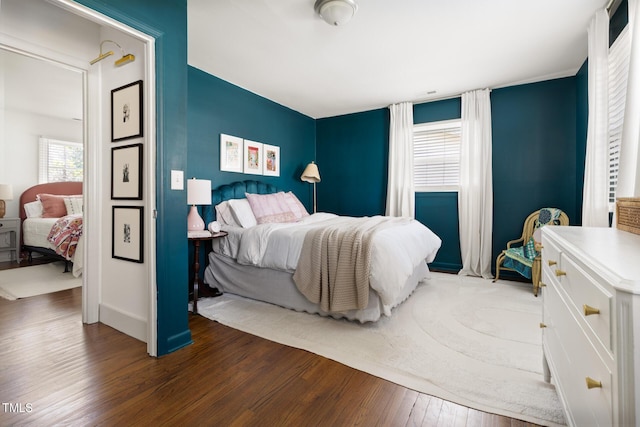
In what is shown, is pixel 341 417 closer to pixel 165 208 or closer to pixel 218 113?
pixel 165 208

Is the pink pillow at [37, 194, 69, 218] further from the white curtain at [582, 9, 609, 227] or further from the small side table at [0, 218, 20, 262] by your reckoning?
the white curtain at [582, 9, 609, 227]

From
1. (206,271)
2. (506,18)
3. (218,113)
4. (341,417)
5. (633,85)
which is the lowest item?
(341,417)

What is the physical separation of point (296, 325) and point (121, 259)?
1.51 metres

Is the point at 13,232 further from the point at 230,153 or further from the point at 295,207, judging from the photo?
the point at 295,207

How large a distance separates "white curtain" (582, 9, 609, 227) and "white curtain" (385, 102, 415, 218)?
2237 mm

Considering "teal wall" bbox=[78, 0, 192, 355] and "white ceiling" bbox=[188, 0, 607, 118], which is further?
"white ceiling" bbox=[188, 0, 607, 118]

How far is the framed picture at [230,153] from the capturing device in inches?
149

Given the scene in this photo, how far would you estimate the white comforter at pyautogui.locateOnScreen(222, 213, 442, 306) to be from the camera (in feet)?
7.55

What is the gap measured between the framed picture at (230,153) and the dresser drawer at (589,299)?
3579 millimetres

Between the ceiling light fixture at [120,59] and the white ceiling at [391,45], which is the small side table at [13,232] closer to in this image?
the ceiling light fixture at [120,59]

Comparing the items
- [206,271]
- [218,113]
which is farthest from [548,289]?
[218,113]

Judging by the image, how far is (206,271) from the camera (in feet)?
11.0

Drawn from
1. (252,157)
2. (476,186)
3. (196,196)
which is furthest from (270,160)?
(476,186)

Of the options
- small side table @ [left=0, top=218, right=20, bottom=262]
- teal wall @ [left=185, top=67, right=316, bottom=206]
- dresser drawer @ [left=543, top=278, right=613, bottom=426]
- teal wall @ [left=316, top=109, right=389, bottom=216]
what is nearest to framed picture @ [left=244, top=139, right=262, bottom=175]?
teal wall @ [left=185, top=67, right=316, bottom=206]
